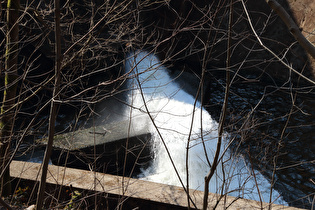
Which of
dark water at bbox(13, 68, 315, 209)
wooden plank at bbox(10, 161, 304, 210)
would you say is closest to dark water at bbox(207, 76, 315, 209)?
dark water at bbox(13, 68, 315, 209)

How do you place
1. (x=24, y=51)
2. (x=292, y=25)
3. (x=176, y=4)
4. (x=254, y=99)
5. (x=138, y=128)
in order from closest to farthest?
1. (x=292, y=25)
2. (x=138, y=128)
3. (x=254, y=99)
4. (x=24, y=51)
5. (x=176, y=4)

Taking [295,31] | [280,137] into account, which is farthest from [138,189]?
[280,137]

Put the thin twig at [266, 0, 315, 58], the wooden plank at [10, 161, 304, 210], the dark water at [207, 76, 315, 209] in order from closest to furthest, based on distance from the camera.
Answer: the thin twig at [266, 0, 315, 58]
the wooden plank at [10, 161, 304, 210]
the dark water at [207, 76, 315, 209]

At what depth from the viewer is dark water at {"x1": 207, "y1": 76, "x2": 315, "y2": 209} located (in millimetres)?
5805

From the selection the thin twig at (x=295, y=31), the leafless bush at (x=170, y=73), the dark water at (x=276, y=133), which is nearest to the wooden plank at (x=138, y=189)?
the leafless bush at (x=170, y=73)

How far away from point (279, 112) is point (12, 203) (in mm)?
7123

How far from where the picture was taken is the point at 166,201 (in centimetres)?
368

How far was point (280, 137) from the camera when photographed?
6.18 m

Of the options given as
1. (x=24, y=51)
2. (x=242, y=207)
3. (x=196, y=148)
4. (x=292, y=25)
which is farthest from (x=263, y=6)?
(x=292, y=25)

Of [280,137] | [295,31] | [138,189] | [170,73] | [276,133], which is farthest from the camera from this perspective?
[170,73]

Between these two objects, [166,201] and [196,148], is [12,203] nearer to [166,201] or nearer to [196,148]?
[166,201]

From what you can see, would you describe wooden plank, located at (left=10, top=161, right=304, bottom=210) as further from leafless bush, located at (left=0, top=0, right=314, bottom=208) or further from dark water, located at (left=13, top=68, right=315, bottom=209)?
dark water, located at (left=13, top=68, right=315, bottom=209)

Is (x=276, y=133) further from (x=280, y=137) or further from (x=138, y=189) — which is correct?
(x=138, y=189)

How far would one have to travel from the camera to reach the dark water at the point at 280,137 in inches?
229
